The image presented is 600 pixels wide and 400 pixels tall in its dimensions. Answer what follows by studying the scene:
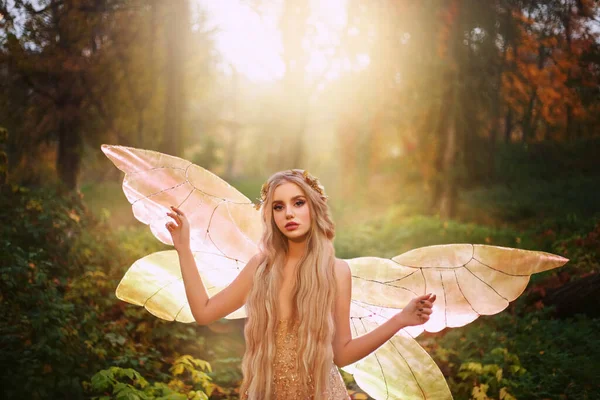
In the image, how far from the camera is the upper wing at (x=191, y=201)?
275cm

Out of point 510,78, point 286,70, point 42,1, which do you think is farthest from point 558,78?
point 286,70

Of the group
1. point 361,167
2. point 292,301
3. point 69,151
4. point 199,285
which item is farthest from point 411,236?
point 199,285

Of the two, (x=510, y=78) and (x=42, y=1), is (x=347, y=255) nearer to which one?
(x=510, y=78)

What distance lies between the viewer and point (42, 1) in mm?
5754

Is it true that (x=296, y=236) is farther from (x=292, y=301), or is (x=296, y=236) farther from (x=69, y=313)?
(x=69, y=313)

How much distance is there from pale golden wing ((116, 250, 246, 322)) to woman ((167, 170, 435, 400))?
0.40m

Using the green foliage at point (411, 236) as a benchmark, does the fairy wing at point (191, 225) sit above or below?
below

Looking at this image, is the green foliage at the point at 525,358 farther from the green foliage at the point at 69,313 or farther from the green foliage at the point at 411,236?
the green foliage at the point at 69,313

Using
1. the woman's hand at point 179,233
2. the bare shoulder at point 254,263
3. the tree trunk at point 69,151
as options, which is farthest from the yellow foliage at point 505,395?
the tree trunk at point 69,151

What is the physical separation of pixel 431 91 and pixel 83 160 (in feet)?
18.1

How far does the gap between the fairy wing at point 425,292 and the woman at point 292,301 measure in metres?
0.42

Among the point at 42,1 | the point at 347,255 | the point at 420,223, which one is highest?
the point at 42,1

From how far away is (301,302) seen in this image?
234 cm

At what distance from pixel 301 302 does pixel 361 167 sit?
29.7ft
